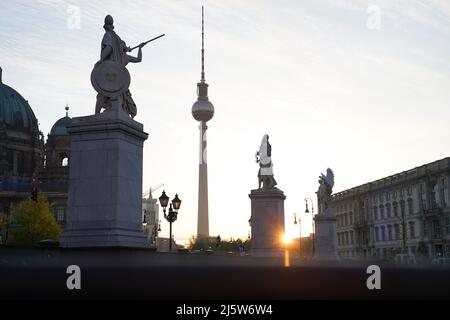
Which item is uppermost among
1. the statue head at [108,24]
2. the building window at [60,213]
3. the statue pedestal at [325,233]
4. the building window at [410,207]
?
the building window at [60,213]

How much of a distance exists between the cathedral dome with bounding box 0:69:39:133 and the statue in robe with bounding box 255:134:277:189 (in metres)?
118

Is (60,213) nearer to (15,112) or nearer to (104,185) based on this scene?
(15,112)

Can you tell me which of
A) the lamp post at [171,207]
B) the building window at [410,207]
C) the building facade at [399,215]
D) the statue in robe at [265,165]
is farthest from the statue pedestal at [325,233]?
the building window at [410,207]

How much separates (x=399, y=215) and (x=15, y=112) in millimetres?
98091

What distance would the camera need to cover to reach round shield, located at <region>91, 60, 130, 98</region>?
835 inches

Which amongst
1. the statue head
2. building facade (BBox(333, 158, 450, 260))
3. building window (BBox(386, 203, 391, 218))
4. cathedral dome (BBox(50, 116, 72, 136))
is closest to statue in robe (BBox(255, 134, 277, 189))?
the statue head

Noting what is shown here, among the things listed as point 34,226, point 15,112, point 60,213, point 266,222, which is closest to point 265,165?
point 266,222

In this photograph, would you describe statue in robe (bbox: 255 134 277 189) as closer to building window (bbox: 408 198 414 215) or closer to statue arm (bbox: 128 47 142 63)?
→ statue arm (bbox: 128 47 142 63)

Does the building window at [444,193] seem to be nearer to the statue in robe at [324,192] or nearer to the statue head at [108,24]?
the statue in robe at [324,192]

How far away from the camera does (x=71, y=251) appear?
63.5ft

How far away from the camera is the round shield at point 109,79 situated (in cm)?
2120

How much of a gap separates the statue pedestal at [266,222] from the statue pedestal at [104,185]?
1763 centimetres

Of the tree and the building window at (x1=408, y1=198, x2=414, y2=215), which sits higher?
the building window at (x1=408, y1=198, x2=414, y2=215)
